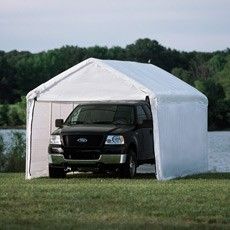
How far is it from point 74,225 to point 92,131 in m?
8.70

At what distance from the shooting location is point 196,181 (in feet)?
66.8

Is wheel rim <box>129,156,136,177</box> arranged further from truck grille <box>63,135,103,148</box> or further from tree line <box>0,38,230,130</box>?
tree line <box>0,38,230,130</box>

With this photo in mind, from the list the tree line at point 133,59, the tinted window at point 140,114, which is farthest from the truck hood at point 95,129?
the tree line at point 133,59

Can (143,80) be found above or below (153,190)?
above

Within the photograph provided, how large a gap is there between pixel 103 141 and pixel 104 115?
136cm

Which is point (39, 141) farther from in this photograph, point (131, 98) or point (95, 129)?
point (131, 98)

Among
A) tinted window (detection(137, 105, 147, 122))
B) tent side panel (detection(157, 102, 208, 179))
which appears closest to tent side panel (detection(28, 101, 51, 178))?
tinted window (detection(137, 105, 147, 122))

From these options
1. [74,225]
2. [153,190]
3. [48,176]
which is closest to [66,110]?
[48,176]

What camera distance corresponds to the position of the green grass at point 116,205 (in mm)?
12963

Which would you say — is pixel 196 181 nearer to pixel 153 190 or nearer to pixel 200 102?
pixel 153 190

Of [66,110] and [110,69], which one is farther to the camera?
[66,110]

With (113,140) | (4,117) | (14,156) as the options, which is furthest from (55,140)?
(4,117)

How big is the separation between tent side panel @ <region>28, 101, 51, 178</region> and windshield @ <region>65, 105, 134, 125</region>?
1271mm

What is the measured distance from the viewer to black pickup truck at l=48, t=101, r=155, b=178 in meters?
21.1
